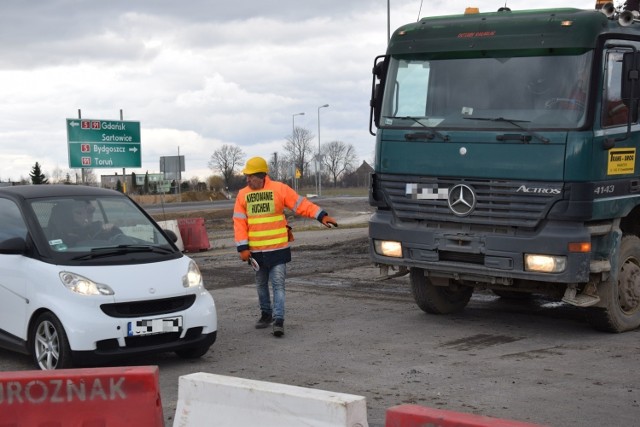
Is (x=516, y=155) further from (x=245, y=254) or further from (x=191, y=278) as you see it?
(x=191, y=278)

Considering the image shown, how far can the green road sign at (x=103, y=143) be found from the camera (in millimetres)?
38438

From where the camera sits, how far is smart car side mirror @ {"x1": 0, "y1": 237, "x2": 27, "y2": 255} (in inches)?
311

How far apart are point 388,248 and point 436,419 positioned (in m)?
5.83

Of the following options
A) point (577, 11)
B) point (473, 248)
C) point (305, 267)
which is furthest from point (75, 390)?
point (305, 267)

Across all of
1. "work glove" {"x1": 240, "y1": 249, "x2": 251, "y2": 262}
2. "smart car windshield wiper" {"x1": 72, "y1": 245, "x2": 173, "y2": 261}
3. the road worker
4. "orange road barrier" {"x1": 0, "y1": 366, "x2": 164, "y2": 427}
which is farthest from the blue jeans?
"orange road barrier" {"x1": 0, "y1": 366, "x2": 164, "y2": 427}

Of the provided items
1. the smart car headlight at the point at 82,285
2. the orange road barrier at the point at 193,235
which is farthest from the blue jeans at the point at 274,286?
the orange road barrier at the point at 193,235

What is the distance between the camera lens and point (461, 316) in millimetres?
10898

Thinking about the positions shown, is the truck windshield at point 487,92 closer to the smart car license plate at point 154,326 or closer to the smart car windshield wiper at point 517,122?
the smart car windshield wiper at point 517,122

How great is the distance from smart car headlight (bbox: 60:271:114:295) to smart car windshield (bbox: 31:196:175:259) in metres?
0.28

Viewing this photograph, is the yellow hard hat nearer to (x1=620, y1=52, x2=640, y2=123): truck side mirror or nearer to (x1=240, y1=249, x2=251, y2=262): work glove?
(x1=240, y1=249, x2=251, y2=262): work glove

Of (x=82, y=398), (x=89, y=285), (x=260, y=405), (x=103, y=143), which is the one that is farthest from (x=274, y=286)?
(x=103, y=143)

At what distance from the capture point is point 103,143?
39594 millimetres

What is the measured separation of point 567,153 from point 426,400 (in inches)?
126

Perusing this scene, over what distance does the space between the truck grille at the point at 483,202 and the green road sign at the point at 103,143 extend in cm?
3072
